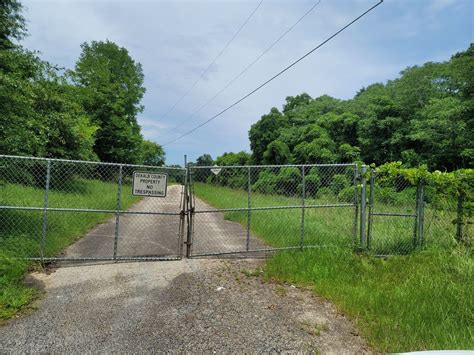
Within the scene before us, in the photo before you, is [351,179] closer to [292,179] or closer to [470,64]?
[292,179]

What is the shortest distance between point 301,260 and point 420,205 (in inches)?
118

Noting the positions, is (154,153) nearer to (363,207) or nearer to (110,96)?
(110,96)

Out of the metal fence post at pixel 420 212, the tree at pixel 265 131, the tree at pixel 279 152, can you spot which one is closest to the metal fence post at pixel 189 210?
the metal fence post at pixel 420 212

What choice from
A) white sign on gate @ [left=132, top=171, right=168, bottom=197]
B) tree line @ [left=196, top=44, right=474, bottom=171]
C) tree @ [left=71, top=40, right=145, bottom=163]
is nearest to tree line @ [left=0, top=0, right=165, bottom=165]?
tree @ [left=71, top=40, right=145, bottom=163]

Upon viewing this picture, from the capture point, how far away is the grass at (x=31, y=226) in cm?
507

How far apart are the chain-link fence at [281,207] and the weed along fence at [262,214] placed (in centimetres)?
3

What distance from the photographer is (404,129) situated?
2573 cm

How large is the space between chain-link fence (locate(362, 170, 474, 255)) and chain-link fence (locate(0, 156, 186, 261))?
4.23 meters

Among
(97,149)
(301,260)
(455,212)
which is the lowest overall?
(301,260)

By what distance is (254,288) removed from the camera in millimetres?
5668

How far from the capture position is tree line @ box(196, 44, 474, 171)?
73.8ft

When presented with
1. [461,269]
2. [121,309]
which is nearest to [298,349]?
[121,309]

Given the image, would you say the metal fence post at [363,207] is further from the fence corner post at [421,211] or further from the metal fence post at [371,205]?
the fence corner post at [421,211]

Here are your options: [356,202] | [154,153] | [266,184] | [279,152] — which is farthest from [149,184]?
[154,153]
